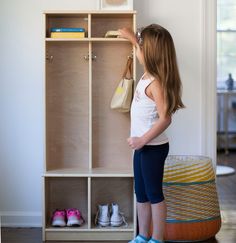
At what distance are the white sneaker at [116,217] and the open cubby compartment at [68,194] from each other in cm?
22

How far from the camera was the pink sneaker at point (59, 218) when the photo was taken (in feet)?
10.2

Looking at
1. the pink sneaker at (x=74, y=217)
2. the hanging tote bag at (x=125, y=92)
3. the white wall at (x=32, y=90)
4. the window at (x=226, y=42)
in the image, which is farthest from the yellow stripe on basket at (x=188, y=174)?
the window at (x=226, y=42)

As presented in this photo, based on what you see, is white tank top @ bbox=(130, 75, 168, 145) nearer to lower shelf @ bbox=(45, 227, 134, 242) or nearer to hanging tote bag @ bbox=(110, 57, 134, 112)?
hanging tote bag @ bbox=(110, 57, 134, 112)

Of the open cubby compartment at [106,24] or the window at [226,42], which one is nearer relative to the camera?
the open cubby compartment at [106,24]

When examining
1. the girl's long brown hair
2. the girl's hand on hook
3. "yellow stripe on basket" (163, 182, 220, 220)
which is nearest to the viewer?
the girl's long brown hair

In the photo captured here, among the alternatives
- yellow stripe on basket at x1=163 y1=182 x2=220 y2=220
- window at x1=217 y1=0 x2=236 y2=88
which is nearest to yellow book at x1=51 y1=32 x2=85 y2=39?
yellow stripe on basket at x1=163 y1=182 x2=220 y2=220

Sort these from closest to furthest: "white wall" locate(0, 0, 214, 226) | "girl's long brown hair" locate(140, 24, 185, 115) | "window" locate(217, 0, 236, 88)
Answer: "girl's long brown hair" locate(140, 24, 185, 115) → "white wall" locate(0, 0, 214, 226) → "window" locate(217, 0, 236, 88)

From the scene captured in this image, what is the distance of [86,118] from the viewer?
10.7ft

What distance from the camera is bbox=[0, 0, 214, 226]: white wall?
10.8 feet

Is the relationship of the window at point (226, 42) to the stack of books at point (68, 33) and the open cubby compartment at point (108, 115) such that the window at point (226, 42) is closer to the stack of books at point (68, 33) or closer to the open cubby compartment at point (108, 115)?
the open cubby compartment at point (108, 115)

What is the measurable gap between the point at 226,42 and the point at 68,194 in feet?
13.9

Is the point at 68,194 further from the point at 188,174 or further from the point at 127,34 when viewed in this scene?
the point at 127,34

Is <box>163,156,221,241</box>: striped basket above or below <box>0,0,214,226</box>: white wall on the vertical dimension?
below

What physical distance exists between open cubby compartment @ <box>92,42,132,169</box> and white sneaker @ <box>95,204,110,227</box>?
10.6 inches
